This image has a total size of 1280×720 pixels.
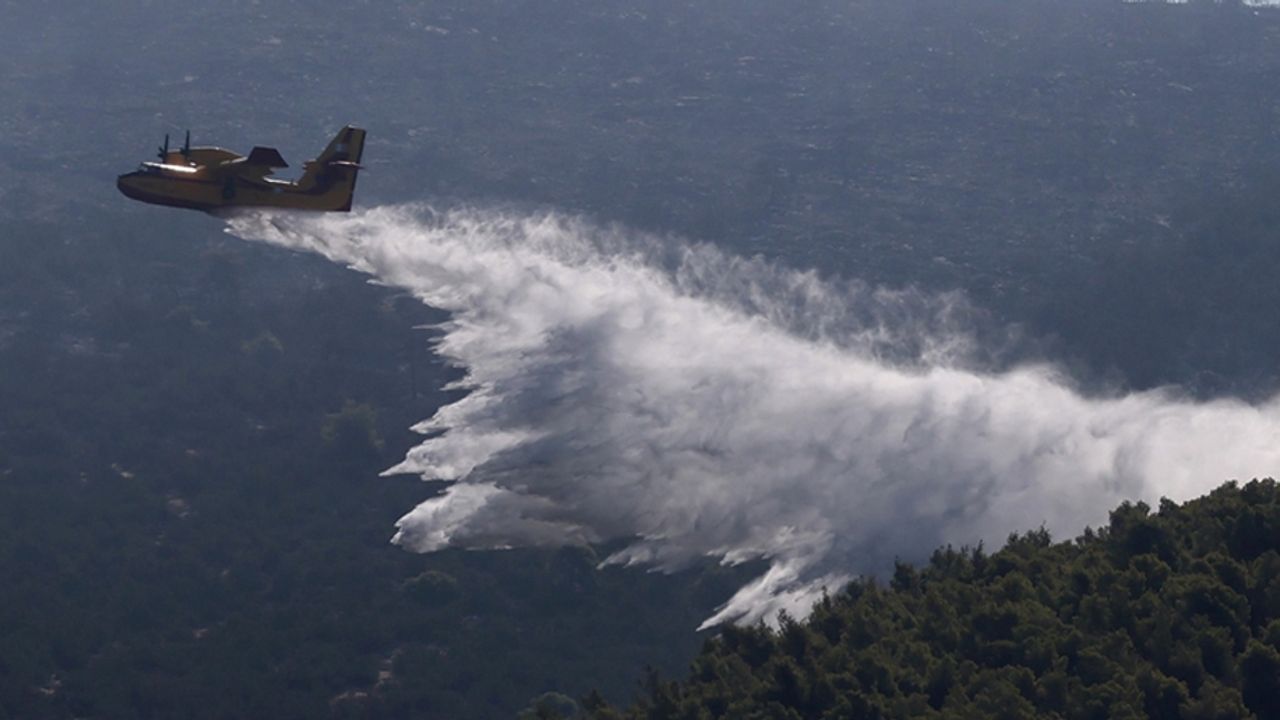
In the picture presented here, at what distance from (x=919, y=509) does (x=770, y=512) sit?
6.50m

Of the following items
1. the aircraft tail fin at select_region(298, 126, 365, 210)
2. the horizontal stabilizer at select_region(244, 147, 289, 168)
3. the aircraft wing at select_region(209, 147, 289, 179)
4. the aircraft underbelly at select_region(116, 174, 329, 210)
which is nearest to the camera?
the horizontal stabilizer at select_region(244, 147, 289, 168)

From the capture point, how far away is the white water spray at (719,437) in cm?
10525

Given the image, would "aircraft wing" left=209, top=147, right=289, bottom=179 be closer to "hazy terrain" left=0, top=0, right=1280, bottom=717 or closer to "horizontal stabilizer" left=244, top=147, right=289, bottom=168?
"horizontal stabilizer" left=244, top=147, right=289, bottom=168

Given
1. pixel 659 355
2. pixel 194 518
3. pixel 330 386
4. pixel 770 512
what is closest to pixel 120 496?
pixel 194 518

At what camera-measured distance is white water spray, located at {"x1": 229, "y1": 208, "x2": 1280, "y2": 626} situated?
105250 millimetres

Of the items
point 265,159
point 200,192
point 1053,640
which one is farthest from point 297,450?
point 1053,640

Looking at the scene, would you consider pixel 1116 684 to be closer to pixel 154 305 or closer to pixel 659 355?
pixel 659 355

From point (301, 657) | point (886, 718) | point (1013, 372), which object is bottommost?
point (301, 657)

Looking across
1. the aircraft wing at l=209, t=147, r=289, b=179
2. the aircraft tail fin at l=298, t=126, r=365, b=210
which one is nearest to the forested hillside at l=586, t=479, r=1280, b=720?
the aircraft tail fin at l=298, t=126, r=365, b=210

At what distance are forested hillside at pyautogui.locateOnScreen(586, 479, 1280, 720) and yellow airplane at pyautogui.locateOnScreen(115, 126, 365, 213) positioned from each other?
30.1 metres

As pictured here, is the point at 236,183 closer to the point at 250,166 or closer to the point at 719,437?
the point at 250,166

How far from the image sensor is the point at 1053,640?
249 ft

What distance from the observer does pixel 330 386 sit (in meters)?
181

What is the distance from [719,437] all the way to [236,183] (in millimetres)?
25754
